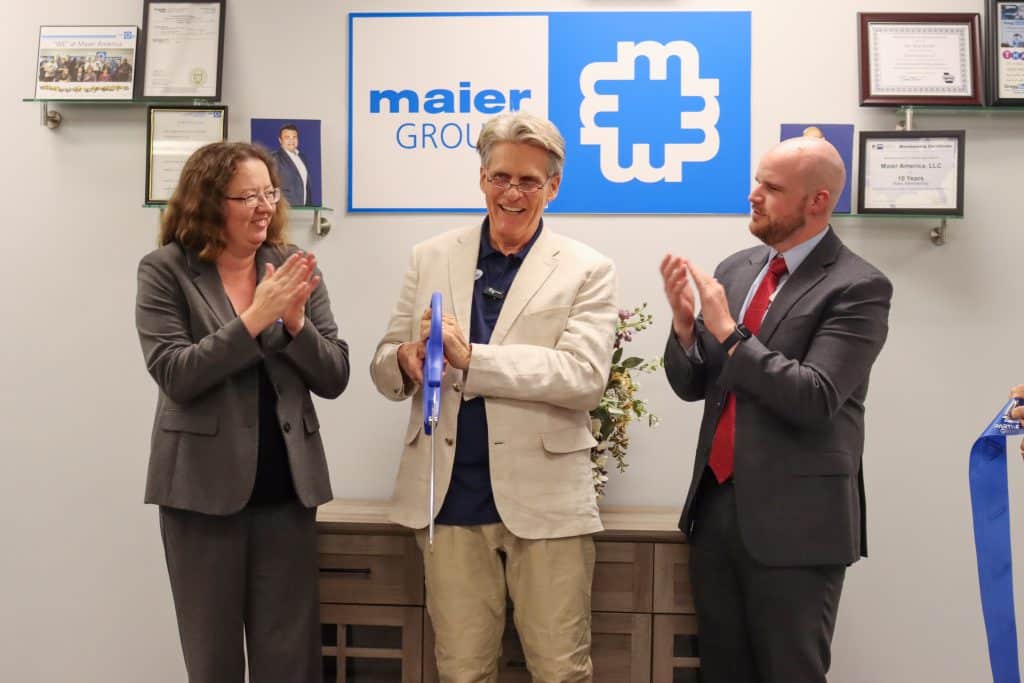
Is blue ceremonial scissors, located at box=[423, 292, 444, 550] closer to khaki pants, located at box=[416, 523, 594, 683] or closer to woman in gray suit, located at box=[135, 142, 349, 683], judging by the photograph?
khaki pants, located at box=[416, 523, 594, 683]

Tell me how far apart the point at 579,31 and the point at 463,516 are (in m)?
1.65

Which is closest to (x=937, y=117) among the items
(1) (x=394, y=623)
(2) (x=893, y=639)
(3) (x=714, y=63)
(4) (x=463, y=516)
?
(3) (x=714, y=63)

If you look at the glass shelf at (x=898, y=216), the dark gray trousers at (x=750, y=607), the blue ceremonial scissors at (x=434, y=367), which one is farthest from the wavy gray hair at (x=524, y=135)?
the glass shelf at (x=898, y=216)

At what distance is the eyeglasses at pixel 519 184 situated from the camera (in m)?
2.40

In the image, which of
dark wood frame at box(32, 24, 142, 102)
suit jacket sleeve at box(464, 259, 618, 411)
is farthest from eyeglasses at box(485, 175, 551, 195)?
dark wood frame at box(32, 24, 142, 102)

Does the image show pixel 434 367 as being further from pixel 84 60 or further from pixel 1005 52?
pixel 1005 52

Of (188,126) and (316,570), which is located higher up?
(188,126)

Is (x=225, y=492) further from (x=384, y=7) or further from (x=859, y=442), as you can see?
(x=384, y=7)

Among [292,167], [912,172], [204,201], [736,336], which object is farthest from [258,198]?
[912,172]

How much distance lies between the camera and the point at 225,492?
7.55 ft

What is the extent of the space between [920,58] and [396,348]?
1.89m

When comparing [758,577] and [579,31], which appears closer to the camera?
[758,577]

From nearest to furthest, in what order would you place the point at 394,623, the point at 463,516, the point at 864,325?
the point at 864,325
the point at 463,516
the point at 394,623

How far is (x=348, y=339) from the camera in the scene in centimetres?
336
